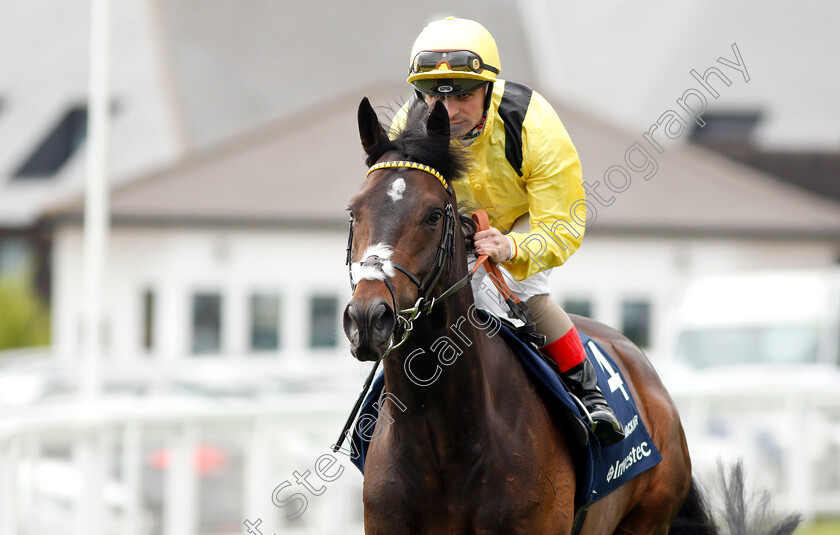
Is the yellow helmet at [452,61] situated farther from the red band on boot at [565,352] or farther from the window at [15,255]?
the window at [15,255]

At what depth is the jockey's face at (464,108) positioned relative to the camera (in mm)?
3682

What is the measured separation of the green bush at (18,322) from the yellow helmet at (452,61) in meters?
17.9

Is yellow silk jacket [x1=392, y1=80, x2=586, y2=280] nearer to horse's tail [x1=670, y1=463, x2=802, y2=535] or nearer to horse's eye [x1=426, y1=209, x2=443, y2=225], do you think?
horse's eye [x1=426, y1=209, x2=443, y2=225]

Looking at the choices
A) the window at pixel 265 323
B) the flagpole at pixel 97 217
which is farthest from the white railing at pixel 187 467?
the window at pixel 265 323

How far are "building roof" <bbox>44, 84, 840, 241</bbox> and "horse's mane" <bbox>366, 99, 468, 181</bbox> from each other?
54.7ft

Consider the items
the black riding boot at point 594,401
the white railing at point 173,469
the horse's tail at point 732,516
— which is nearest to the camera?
the black riding boot at point 594,401

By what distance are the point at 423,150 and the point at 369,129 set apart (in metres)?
0.19

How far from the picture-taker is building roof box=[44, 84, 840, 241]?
20.6 metres

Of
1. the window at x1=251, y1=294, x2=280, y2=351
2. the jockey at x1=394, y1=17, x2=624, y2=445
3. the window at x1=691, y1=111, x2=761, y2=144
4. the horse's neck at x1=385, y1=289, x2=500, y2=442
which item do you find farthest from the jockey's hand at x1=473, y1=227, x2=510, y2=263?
the window at x1=691, y1=111, x2=761, y2=144

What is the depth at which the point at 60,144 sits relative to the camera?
2667 centimetres

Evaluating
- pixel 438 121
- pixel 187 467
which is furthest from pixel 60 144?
pixel 438 121

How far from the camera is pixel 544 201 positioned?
12.2 ft

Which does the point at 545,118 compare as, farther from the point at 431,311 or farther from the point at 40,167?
the point at 40,167

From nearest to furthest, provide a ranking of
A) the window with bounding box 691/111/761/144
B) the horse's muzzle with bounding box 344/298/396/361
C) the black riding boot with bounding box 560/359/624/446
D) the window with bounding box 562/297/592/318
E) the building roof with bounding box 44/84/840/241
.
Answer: the horse's muzzle with bounding box 344/298/396/361, the black riding boot with bounding box 560/359/624/446, the building roof with bounding box 44/84/840/241, the window with bounding box 562/297/592/318, the window with bounding box 691/111/761/144
